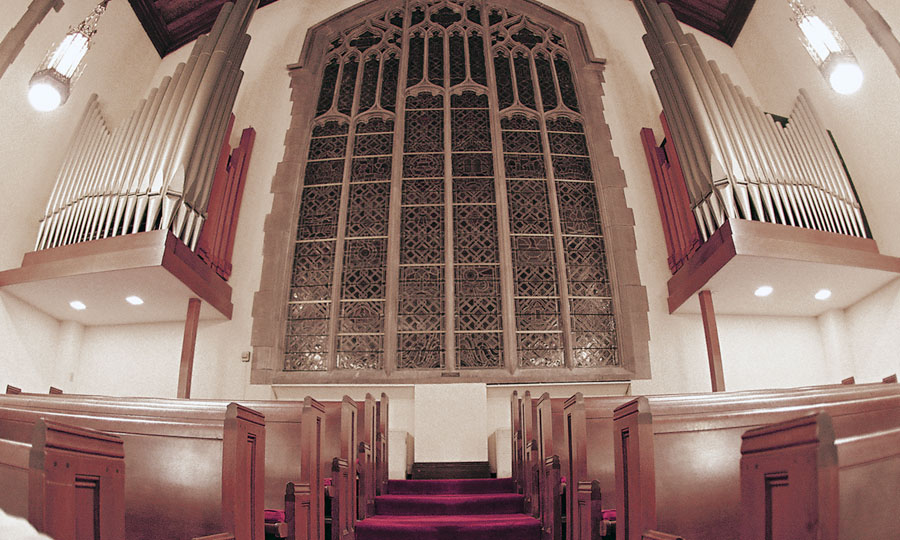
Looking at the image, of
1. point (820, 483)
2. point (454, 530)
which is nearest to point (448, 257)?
point (454, 530)

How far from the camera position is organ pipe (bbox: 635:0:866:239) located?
231 inches

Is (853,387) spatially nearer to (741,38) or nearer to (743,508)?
(743,508)


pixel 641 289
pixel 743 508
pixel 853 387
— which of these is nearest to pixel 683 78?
pixel 641 289

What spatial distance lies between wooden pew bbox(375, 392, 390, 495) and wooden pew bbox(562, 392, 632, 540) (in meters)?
1.85

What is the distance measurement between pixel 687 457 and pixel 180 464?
1.97m

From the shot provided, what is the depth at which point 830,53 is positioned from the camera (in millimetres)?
5293

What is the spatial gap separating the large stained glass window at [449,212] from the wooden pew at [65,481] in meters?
5.27

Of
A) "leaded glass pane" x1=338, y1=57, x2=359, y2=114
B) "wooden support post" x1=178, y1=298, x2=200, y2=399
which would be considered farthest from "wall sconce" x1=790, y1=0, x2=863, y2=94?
"wooden support post" x1=178, y1=298, x2=200, y2=399

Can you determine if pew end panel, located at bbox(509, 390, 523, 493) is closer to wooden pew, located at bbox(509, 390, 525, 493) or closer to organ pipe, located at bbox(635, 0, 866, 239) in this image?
wooden pew, located at bbox(509, 390, 525, 493)

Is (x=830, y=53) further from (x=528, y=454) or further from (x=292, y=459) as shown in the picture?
(x=292, y=459)

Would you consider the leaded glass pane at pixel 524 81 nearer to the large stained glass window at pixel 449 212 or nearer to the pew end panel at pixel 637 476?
the large stained glass window at pixel 449 212

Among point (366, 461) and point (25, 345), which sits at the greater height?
point (25, 345)

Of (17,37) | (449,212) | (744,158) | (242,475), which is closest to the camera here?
(242,475)

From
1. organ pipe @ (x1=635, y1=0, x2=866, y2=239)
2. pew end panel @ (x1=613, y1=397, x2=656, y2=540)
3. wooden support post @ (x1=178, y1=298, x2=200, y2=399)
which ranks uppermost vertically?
organ pipe @ (x1=635, y1=0, x2=866, y2=239)
